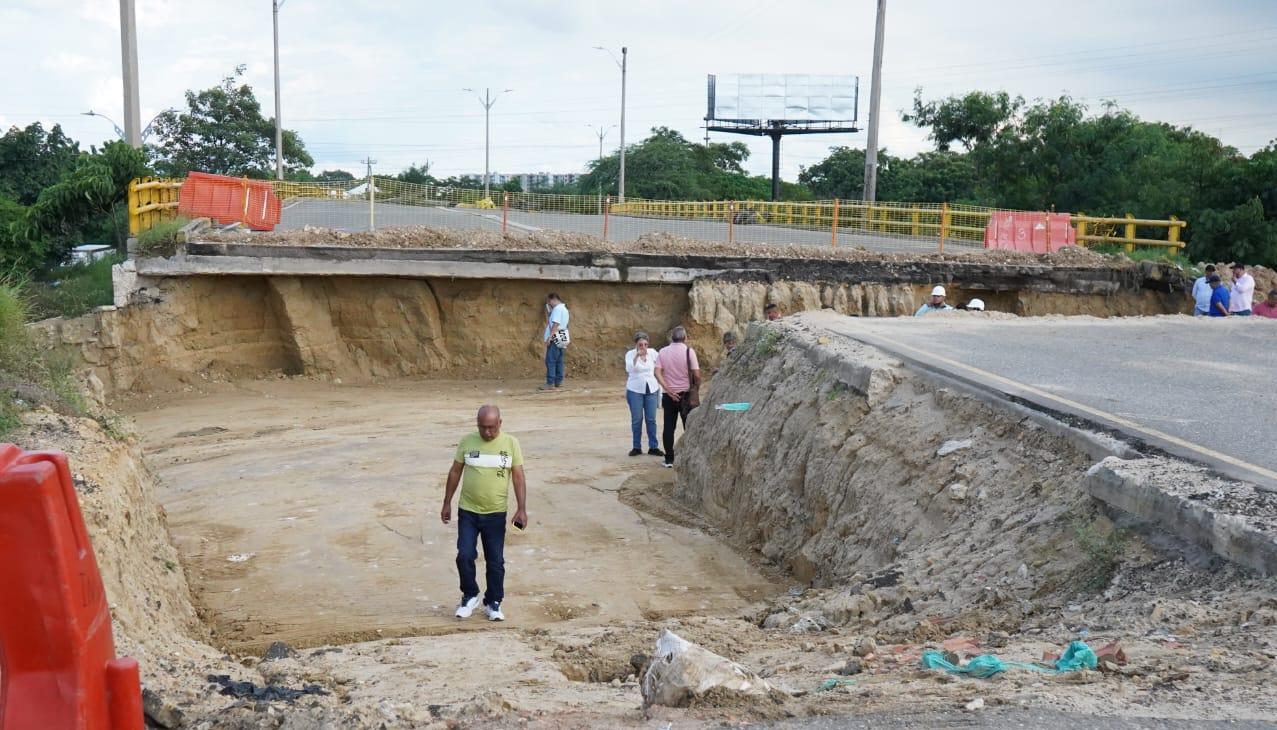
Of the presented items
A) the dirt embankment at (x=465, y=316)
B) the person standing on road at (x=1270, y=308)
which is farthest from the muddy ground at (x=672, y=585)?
the person standing on road at (x=1270, y=308)

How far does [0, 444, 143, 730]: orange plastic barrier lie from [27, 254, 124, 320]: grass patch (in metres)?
16.6

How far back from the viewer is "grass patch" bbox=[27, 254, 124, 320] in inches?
770

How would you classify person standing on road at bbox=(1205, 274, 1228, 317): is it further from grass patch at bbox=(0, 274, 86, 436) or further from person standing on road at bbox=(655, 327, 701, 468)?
grass patch at bbox=(0, 274, 86, 436)

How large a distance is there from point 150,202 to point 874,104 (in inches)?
688

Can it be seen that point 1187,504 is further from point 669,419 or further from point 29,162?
point 29,162

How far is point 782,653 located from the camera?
6.25m

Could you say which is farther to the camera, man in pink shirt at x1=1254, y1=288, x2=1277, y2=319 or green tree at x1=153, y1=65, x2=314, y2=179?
green tree at x1=153, y1=65, x2=314, y2=179

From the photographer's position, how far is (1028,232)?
2575cm

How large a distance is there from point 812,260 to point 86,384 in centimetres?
1515

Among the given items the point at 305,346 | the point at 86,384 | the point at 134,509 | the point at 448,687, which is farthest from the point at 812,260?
the point at 448,687

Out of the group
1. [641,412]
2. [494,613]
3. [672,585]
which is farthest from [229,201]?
[494,613]

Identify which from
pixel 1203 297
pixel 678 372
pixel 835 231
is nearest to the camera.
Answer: pixel 678 372

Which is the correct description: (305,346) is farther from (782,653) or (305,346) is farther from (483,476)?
(782,653)

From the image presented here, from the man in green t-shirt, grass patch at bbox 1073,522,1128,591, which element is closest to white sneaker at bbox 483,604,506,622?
the man in green t-shirt
